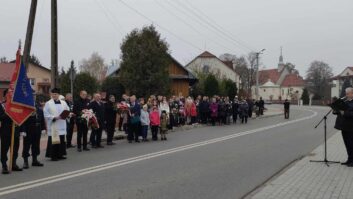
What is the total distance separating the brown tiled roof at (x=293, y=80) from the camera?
154875mm

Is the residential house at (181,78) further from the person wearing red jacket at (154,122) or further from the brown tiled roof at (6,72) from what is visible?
the person wearing red jacket at (154,122)

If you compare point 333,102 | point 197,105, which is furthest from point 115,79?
point 333,102

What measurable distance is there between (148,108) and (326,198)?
1270cm

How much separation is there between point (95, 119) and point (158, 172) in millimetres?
5679

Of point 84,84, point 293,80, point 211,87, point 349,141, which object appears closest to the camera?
point 349,141

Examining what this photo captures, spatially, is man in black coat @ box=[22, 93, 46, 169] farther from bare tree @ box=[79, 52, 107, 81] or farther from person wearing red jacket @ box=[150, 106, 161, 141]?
bare tree @ box=[79, 52, 107, 81]

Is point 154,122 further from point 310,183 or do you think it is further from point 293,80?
point 293,80

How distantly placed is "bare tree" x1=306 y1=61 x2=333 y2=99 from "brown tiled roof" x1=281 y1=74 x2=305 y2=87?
20.7 meters

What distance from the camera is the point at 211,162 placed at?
43.8 feet

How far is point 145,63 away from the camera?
36.5 meters

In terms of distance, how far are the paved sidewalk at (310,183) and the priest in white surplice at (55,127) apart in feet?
19.1

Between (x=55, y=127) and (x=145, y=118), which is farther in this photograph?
(x=145, y=118)

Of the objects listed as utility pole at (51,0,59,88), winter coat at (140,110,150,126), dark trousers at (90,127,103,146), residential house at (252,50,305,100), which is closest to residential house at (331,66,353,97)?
residential house at (252,50,305,100)

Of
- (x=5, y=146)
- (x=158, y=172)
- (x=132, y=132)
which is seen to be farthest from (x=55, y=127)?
(x=132, y=132)
